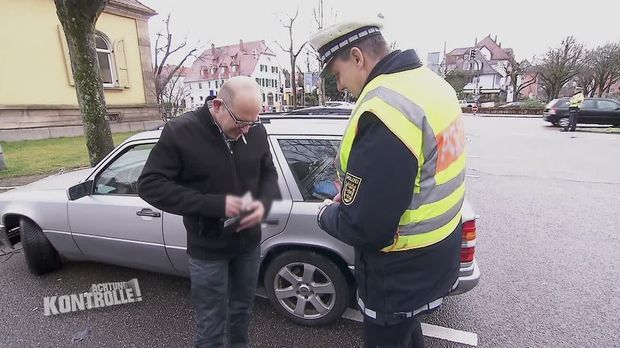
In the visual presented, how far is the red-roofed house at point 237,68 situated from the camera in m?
62.1

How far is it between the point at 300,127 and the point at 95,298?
2.32m

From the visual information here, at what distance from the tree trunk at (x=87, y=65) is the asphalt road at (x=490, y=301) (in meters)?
2.10

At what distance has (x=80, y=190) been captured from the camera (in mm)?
2973

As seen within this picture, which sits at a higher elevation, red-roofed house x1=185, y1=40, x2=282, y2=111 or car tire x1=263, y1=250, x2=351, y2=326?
red-roofed house x1=185, y1=40, x2=282, y2=111

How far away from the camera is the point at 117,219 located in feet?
9.62

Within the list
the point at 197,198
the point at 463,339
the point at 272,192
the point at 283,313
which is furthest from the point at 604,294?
the point at 197,198

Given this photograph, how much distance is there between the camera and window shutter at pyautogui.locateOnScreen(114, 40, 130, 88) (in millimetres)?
16781

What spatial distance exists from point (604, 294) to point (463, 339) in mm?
1574

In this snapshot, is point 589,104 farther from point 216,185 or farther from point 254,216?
point 254,216

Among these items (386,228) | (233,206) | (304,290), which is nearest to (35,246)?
(304,290)

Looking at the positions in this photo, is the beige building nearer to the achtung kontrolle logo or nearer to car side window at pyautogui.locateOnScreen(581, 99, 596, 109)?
the achtung kontrolle logo

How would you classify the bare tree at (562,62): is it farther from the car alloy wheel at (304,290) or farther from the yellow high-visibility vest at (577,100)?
the car alloy wheel at (304,290)

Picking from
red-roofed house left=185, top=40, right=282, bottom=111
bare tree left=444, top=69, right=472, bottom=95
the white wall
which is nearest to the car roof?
bare tree left=444, top=69, right=472, bottom=95

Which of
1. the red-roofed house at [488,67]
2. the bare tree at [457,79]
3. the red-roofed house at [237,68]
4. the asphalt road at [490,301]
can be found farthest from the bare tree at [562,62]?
the asphalt road at [490,301]
